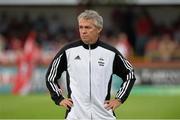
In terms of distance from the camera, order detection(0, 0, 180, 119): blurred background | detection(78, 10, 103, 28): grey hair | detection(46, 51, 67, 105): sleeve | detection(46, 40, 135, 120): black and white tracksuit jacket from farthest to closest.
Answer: detection(0, 0, 180, 119): blurred background
detection(46, 51, 67, 105): sleeve
detection(46, 40, 135, 120): black and white tracksuit jacket
detection(78, 10, 103, 28): grey hair

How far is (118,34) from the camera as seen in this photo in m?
33.3

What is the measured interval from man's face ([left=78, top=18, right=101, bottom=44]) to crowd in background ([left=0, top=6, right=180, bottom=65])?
21.6 m

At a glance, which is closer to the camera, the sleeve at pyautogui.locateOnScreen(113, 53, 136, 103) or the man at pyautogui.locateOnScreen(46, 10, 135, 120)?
the man at pyautogui.locateOnScreen(46, 10, 135, 120)

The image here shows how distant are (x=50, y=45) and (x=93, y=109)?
24.5m

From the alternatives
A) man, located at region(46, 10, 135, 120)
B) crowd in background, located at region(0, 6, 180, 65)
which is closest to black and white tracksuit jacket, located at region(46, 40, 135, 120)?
man, located at region(46, 10, 135, 120)

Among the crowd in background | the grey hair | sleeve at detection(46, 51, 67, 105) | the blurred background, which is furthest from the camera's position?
the crowd in background

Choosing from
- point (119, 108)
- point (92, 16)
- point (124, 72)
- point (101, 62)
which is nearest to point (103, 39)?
point (119, 108)

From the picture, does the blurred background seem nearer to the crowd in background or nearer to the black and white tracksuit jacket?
the crowd in background

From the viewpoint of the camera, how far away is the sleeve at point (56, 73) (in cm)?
812

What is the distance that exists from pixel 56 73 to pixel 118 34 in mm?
25170

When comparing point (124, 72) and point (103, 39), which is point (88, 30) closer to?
point (124, 72)

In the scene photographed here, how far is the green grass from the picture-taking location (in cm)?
1869

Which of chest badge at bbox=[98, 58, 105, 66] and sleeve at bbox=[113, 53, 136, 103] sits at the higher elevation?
chest badge at bbox=[98, 58, 105, 66]

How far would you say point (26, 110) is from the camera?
67.1 ft
